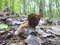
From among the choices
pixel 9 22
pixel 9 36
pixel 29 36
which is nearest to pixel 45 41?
pixel 29 36

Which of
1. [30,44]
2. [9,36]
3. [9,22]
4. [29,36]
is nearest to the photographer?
[30,44]

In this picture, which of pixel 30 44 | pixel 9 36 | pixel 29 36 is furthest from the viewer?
pixel 9 36

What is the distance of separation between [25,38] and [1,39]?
1.93 feet

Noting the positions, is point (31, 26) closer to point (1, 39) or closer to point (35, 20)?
point (35, 20)

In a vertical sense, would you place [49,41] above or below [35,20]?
below

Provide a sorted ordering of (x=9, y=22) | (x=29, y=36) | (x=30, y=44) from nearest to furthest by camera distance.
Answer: (x=30, y=44) < (x=29, y=36) < (x=9, y=22)

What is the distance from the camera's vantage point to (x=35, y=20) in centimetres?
401

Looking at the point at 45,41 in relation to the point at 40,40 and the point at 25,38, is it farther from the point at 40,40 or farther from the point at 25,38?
the point at 25,38

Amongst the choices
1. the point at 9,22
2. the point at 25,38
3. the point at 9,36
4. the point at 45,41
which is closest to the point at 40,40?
the point at 45,41

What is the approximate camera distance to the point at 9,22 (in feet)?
17.5

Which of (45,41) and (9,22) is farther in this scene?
(9,22)

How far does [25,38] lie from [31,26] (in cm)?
35

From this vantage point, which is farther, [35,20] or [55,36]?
[55,36]

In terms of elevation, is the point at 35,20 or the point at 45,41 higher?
the point at 35,20
